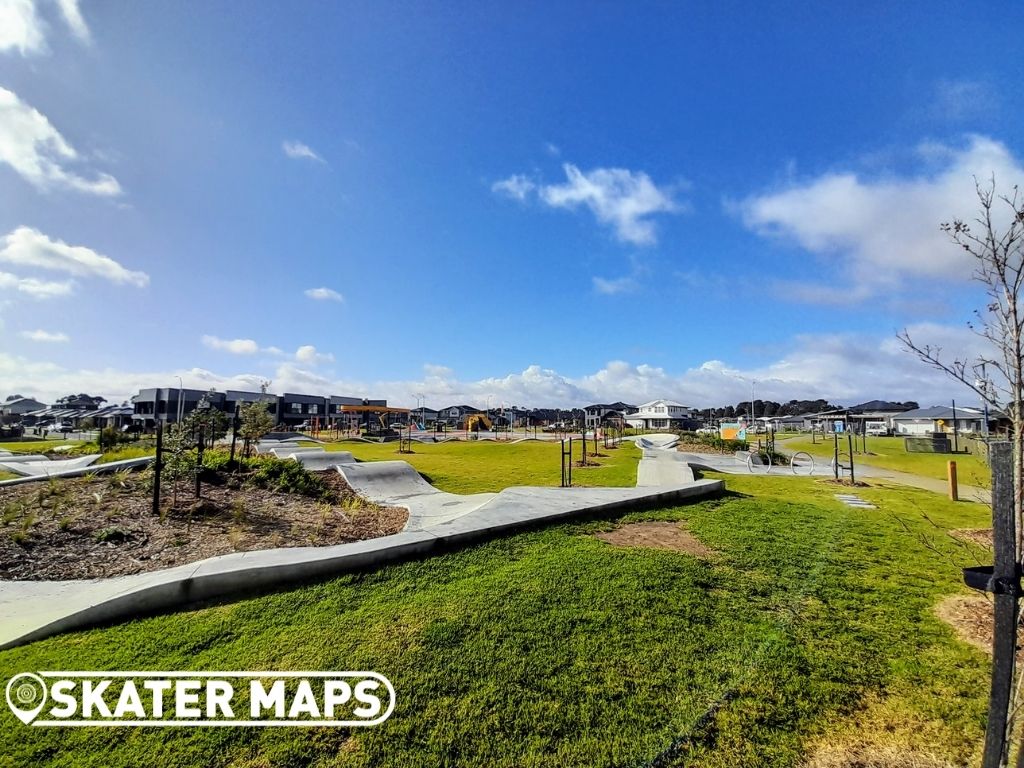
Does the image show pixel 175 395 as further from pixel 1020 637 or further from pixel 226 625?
pixel 1020 637

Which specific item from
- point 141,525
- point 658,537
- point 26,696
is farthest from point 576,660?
point 141,525

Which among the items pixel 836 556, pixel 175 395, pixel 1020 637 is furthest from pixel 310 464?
pixel 175 395

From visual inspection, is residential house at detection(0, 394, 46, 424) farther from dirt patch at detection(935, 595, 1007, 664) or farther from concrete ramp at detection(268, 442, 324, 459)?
dirt patch at detection(935, 595, 1007, 664)

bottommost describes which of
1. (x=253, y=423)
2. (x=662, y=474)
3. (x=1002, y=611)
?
(x=662, y=474)

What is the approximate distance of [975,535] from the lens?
7777 millimetres

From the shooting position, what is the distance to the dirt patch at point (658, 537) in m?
6.57

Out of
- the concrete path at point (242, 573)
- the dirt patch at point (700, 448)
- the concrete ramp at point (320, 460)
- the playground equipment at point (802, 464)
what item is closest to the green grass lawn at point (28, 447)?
the concrete ramp at point (320, 460)

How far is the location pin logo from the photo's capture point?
115 inches

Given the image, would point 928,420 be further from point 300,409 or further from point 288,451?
point 300,409

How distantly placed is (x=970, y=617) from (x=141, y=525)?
34.4ft

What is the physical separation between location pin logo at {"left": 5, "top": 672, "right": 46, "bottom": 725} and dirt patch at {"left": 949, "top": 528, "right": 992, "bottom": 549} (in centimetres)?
1087

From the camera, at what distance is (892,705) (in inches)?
125

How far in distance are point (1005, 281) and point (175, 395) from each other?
7173 centimetres

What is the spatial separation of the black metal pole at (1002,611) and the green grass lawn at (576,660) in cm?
98
